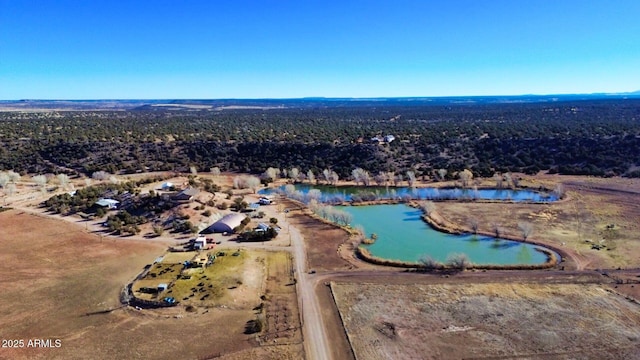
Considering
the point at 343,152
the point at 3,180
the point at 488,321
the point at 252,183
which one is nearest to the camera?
the point at 488,321

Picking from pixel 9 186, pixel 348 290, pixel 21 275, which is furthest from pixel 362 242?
pixel 9 186

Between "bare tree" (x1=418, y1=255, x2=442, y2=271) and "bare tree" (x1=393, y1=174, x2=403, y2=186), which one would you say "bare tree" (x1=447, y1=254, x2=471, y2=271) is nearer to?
"bare tree" (x1=418, y1=255, x2=442, y2=271)

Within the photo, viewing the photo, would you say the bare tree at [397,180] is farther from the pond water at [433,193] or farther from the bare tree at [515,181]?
the bare tree at [515,181]

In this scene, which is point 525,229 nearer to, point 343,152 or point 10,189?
point 343,152

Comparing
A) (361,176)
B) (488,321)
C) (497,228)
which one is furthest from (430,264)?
(361,176)

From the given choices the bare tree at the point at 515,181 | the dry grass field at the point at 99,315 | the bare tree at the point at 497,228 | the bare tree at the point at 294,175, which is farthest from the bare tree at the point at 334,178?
the dry grass field at the point at 99,315

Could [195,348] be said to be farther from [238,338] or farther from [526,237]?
[526,237]
